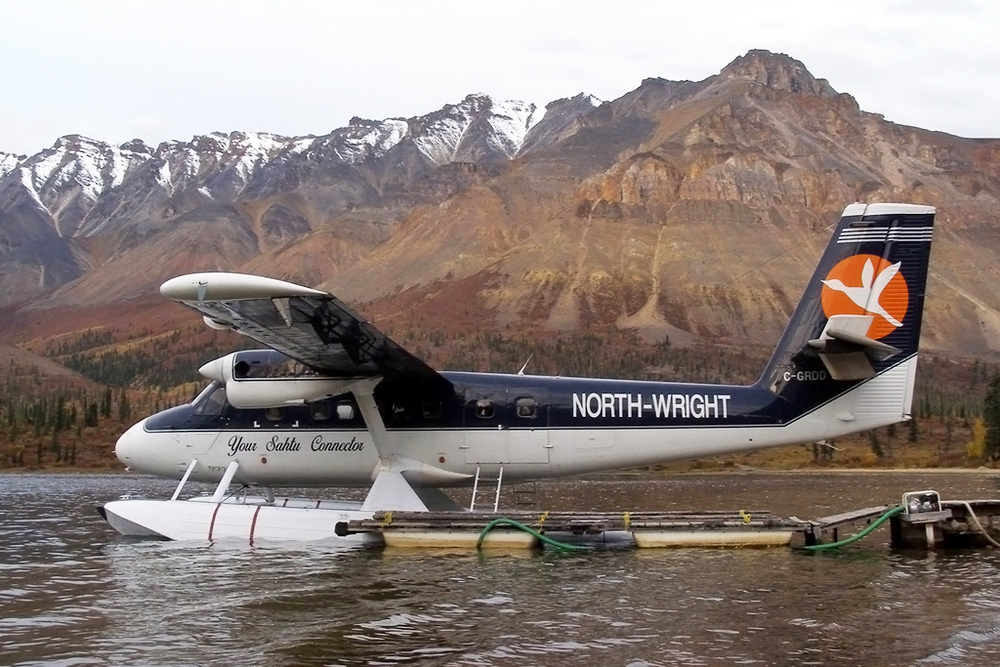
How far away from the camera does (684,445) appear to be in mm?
21016

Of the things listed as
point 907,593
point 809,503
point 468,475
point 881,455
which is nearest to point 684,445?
point 468,475

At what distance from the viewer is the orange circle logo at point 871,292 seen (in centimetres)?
2038

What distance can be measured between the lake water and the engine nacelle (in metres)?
2.91

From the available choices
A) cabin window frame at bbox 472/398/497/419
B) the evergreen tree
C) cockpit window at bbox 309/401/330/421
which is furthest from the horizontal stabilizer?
the evergreen tree

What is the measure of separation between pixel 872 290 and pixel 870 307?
1.11 ft

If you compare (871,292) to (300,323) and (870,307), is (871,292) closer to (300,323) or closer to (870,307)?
(870,307)

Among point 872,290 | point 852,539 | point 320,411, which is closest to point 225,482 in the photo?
point 320,411

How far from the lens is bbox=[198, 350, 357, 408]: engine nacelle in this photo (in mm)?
20531

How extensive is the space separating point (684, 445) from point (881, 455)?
90.6 m

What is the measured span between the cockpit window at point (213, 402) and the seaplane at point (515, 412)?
0.29ft

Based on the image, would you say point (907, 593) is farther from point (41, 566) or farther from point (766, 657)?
point (41, 566)

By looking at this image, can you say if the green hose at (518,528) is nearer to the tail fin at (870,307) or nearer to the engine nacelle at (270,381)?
the engine nacelle at (270,381)

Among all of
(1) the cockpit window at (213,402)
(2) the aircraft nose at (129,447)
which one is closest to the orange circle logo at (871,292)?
(1) the cockpit window at (213,402)

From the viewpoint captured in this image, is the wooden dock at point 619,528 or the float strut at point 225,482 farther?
the float strut at point 225,482
